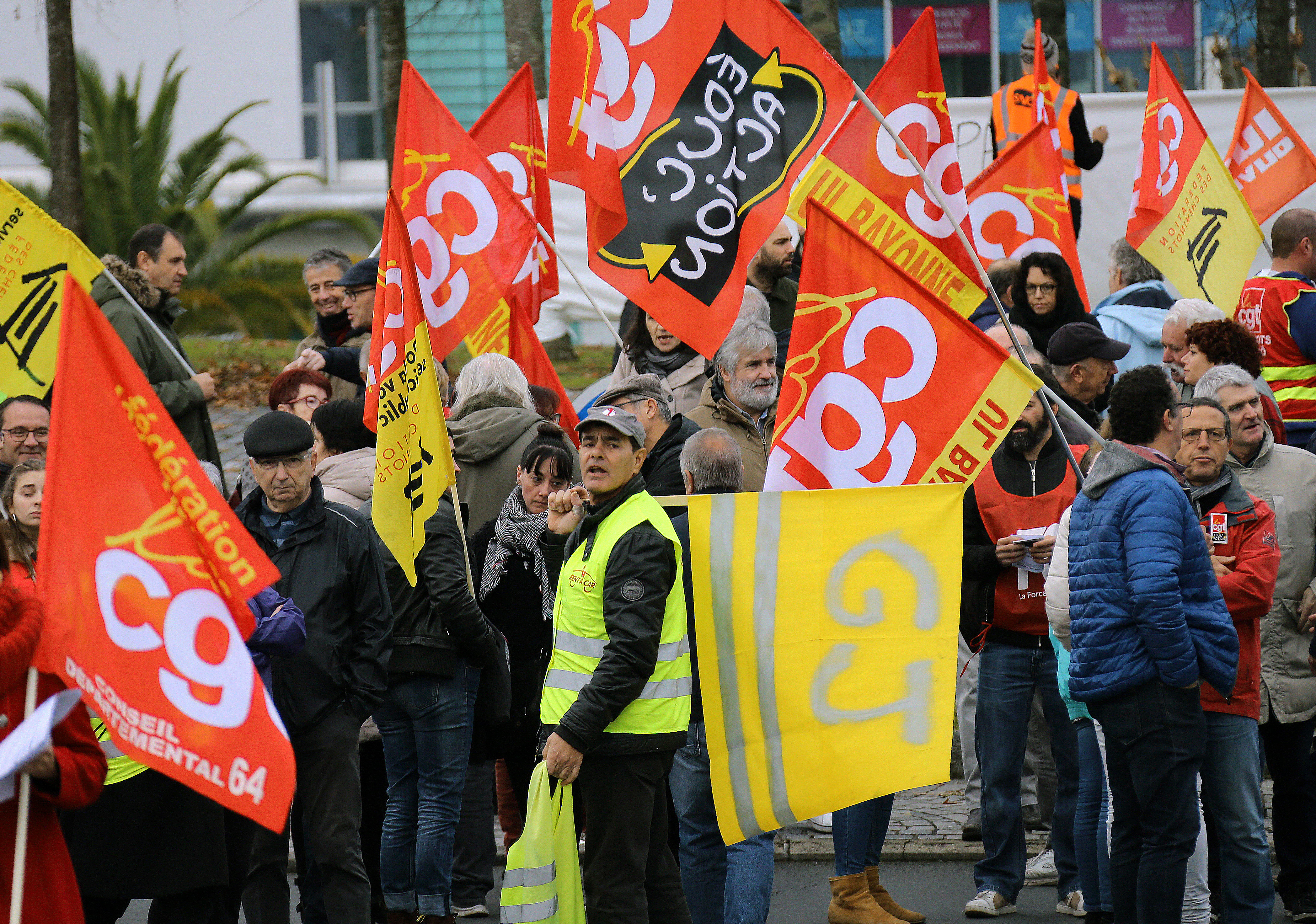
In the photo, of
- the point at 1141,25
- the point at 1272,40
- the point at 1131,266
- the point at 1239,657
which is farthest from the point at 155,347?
the point at 1141,25

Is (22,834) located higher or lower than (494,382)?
lower

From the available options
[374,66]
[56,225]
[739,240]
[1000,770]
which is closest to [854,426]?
[739,240]

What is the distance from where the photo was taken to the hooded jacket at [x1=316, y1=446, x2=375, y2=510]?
19.9ft

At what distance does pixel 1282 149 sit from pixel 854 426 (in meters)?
5.10

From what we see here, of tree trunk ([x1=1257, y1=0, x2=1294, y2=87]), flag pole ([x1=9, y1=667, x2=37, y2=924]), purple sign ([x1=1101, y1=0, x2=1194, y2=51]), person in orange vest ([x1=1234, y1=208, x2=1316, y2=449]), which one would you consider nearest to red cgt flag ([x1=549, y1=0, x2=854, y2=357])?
person in orange vest ([x1=1234, y1=208, x2=1316, y2=449])

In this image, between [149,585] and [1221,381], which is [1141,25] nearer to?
[1221,381]

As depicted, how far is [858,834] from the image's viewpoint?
19.6 ft

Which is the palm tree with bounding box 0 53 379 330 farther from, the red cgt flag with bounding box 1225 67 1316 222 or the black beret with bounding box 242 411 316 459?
the black beret with bounding box 242 411 316 459

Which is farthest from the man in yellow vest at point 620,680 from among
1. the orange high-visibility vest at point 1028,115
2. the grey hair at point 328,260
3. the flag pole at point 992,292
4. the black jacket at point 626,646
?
the orange high-visibility vest at point 1028,115

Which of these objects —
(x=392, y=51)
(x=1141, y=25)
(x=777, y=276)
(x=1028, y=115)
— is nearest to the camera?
(x=777, y=276)

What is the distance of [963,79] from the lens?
829 inches

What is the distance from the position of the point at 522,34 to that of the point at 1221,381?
860 cm

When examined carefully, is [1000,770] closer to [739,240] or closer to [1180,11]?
[739,240]

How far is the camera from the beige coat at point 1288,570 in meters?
5.83
